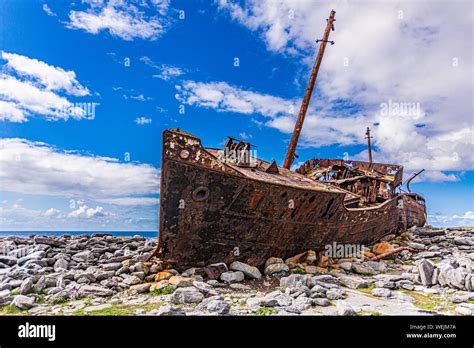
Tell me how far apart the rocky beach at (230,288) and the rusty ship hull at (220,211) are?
34 centimetres

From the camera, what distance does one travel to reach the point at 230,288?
6.00m

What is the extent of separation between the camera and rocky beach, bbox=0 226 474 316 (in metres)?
4.46

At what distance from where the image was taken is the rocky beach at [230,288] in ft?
14.6

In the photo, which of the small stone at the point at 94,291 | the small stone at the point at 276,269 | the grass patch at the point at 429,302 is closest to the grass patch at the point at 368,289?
the grass patch at the point at 429,302

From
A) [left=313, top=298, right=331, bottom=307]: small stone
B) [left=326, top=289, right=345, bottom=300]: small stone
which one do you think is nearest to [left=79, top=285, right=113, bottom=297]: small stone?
[left=313, top=298, right=331, bottom=307]: small stone

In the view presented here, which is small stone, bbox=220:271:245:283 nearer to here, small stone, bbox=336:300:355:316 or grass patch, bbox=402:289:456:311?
small stone, bbox=336:300:355:316

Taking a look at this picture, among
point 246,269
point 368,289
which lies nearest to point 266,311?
point 246,269

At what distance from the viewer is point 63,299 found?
4.94 m

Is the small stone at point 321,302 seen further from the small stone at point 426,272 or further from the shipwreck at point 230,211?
the small stone at point 426,272

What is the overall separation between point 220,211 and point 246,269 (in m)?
1.47

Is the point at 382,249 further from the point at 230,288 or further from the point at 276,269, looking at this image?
the point at 230,288

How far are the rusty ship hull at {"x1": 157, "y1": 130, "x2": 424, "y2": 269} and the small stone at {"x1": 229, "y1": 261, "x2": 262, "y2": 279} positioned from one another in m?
0.20
